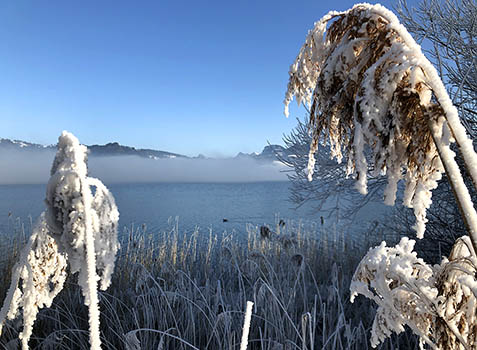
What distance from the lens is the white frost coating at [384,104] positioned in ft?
2.33

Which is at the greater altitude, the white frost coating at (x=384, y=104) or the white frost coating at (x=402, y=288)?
the white frost coating at (x=384, y=104)

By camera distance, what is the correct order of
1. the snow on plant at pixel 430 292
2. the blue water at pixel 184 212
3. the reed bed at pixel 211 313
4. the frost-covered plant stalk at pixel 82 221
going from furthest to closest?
the blue water at pixel 184 212
the reed bed at pixel 211 313
the snow on plant at pixel 430 292
the frost-covered plant stalk at pixel 82 221

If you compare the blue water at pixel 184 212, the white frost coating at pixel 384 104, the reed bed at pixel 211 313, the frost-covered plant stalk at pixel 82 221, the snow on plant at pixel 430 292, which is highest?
the white frost coating at pixel 384 104

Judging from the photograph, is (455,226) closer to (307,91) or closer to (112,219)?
(307,91)

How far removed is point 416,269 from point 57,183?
115 cm

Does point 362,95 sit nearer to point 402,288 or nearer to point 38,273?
point 402,288

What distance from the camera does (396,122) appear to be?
729 mm

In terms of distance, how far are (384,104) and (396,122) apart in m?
0.05

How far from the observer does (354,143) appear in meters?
0.75

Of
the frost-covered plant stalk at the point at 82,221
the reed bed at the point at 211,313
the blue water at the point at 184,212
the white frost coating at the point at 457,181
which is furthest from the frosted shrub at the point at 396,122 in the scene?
the blue water at the point at 184,212

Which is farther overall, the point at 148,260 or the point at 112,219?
the point at 148,260

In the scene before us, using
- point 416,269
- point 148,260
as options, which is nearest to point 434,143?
point 416,269

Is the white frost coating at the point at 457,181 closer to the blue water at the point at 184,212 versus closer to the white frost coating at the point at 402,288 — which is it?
the white frost coating at the point at 402,288

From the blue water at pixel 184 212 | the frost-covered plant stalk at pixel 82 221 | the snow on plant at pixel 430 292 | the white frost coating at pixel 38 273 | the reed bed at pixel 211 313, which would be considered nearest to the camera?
the frost-covered plant stalk at pixel 82 221
